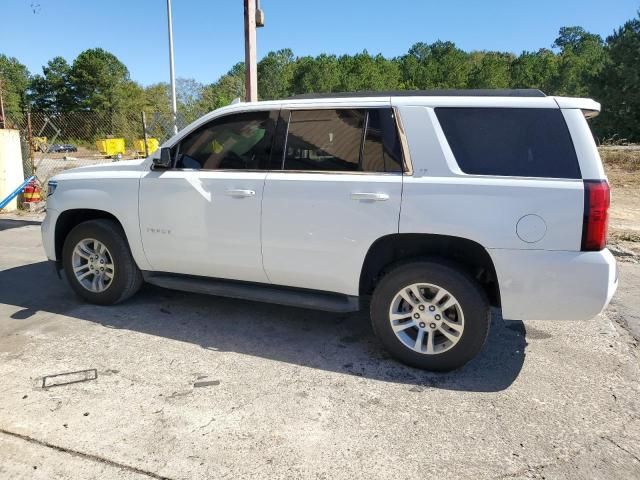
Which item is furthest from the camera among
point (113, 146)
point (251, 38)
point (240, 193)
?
point (113, 146)

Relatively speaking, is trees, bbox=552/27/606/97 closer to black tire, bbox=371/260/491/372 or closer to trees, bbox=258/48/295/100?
trees, bbox=258/48/295/100

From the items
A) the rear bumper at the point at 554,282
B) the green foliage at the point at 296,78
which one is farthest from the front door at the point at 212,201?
the green foliage at the point at 296,78

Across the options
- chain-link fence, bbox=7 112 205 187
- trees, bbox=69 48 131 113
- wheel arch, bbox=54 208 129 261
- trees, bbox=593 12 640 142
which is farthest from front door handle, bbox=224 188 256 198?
trees, bbox=69 48 131 113

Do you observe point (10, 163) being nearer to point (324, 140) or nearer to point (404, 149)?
point (324, 140)

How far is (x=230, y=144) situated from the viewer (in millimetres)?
4066

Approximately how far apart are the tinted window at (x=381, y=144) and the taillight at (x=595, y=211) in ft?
3.96

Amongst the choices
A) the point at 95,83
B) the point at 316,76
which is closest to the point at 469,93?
the point at 316,76

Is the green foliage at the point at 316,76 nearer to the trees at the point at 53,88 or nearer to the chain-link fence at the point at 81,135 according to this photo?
the trees at the point at 53,88

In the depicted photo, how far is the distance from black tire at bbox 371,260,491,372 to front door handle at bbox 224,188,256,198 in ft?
4.02

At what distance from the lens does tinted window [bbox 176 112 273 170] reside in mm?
3940

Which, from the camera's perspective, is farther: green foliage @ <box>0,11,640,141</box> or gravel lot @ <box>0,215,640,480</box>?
green foliage @ <box>0,11,640,141</box>

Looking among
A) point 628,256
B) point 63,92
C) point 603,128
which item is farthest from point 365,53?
point 628,256

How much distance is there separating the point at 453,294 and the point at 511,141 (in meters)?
1.10

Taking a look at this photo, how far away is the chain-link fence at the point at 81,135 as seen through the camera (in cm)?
1085
